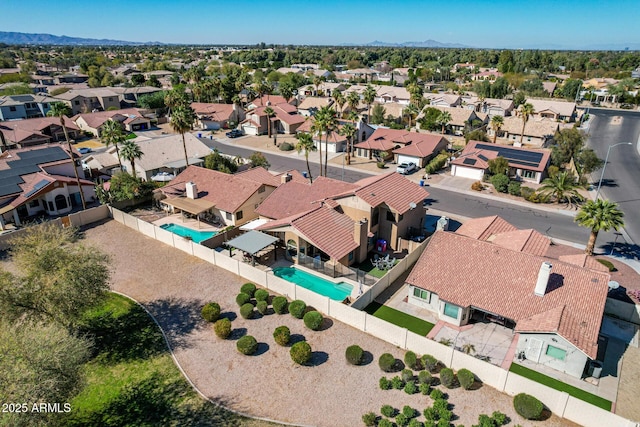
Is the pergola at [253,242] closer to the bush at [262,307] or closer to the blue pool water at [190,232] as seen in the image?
the bush at [262,307]

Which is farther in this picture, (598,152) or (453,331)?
(598,152)

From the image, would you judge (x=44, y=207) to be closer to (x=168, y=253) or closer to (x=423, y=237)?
(x=168, y=253)

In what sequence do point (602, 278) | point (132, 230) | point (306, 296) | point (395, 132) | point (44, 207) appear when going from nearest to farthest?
point (602, 278), point (306, 296), point (132, 230), point (44, 207), point (395, 132)

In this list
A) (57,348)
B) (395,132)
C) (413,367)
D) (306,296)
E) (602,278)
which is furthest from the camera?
(395,132)

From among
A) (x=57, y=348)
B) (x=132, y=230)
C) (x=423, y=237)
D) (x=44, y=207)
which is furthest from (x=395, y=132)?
(x=57, y=348)

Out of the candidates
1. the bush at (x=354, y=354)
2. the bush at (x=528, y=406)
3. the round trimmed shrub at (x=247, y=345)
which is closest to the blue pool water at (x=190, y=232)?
the round trimmed shrub at (x=247, y=345)

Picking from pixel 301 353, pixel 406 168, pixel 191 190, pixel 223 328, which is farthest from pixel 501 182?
pixel 223 328
